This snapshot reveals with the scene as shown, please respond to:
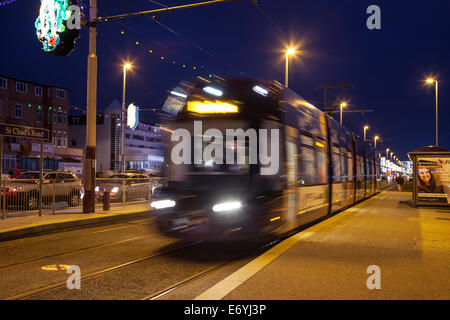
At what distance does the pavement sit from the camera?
10734 mm

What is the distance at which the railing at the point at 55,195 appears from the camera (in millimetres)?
13055

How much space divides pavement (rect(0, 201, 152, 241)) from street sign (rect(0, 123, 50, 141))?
2496 millimetres

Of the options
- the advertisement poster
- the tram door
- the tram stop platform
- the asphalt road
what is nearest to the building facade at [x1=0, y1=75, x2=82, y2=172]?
the advertisement poster

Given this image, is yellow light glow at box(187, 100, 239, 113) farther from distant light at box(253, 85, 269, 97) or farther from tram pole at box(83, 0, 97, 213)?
tram pole at box(83, 0, 97, 213)

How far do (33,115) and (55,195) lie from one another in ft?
127

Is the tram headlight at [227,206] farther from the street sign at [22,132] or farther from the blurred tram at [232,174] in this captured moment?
the street sign at [22,132]

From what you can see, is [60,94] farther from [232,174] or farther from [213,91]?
[232,174]

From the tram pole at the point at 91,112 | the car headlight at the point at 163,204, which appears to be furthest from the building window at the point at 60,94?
the car headlight at the point at 163,204

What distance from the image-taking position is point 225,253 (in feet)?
26.6

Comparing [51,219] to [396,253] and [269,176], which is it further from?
[396,253]

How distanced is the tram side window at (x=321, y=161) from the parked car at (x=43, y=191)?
8670 mm

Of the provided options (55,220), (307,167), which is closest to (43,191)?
(55,220)
